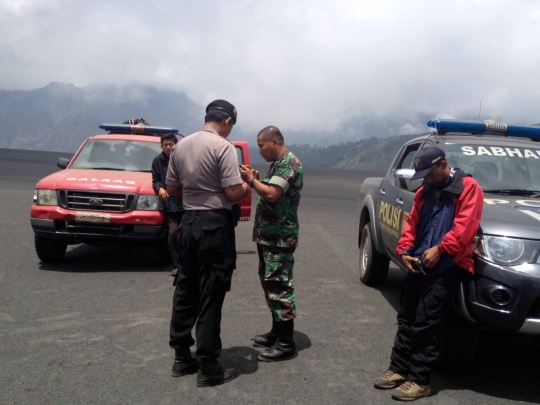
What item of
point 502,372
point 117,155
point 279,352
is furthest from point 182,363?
point 117,155

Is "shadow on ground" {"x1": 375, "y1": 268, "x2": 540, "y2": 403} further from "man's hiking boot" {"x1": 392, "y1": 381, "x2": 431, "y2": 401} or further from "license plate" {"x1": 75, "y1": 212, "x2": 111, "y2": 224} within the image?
"license plate" {"x1": 75, "y1": 212, "x2": 111, "y2": 224}

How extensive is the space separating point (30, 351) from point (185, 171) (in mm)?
1930

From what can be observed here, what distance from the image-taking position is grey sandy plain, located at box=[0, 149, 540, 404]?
394 centimetres

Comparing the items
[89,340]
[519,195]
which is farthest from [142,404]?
[519,195]

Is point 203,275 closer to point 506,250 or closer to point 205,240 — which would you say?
point 205,240

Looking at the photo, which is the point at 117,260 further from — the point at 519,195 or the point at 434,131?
the point at 519,195

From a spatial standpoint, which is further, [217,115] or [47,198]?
[47,198]

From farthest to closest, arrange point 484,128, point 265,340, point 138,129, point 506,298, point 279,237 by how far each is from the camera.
A: 1. point 138,129
2. point 484,128
3. point 265,340
4. point 279,237
5. point 506,298

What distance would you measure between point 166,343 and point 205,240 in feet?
4.28

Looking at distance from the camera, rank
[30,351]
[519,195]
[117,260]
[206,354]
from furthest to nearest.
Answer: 1. [117,260]
2. [519,195]
3. [30,351]
4. [206,354]

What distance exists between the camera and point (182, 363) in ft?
13.7

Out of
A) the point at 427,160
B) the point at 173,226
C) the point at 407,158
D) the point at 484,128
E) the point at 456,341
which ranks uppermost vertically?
the point at 484,128

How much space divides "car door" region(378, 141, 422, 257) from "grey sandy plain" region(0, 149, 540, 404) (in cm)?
80

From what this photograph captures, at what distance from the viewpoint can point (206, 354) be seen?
158 inches
